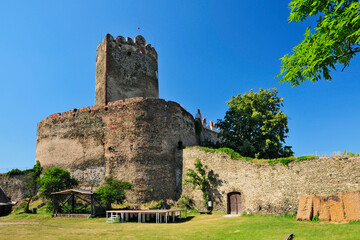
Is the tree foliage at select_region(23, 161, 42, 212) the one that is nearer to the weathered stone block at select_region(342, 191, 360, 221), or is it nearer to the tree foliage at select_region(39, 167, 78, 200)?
the tree foliage at select_region(39, 167, 78, 200)

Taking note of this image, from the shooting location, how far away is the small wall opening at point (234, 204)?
19747 mm

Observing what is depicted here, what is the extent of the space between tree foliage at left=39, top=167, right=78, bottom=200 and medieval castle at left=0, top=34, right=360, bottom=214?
1.63 metres

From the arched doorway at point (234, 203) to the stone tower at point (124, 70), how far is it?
15.1 metres

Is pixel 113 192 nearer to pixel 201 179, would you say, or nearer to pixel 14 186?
pixel 201 179

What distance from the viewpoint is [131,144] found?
2381 cm

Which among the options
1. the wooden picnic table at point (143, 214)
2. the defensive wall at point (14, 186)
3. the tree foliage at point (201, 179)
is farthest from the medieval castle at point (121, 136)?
the wooden picnic table at point (143, 214)

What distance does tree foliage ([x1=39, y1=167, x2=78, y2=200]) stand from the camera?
22.7 metres

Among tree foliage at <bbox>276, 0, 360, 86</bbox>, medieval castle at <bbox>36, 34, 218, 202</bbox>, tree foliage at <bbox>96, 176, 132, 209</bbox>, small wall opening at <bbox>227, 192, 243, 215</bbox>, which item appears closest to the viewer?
tree foliage at <bbox>276, 0, 360, 86</bbox>

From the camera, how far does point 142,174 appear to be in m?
22.9

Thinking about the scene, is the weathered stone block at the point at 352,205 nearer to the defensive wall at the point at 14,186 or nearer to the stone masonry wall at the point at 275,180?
the stone masonry wall at the point at 275,180

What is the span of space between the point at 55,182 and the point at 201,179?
11498 millimetres

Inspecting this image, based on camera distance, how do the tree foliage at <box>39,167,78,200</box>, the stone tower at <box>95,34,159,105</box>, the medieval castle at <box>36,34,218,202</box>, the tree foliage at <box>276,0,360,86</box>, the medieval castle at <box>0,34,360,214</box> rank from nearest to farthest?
the tree foliage at <box>276,0,360,86</box>
the medieval castle at <box>0,34,360,214</box>
the tree foliage at <box>39,167,78,200</box>
the medieval castle at <box>36,34,218,202</box>
the stone tower at <box>95,34,159,105</box>

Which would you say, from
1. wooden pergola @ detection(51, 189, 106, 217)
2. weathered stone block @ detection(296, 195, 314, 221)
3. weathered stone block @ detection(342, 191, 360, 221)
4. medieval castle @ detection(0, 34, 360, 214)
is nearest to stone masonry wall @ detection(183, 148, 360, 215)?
medieval castle @ detection(0, 34, 360, 214)

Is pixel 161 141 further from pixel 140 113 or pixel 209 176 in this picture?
pixel 209 176
